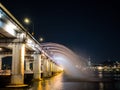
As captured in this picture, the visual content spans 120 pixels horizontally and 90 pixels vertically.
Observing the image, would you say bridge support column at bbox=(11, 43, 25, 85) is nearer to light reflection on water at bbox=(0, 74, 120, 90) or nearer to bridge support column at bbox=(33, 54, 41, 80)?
light reflection on water at bbox=(0, 74, 120, 90)

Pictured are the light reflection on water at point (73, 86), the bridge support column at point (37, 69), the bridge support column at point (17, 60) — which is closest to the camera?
the light reflection on water at point (73, 86)

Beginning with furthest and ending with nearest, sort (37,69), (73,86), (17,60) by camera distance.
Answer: (37,69), (17,60), (73,86)

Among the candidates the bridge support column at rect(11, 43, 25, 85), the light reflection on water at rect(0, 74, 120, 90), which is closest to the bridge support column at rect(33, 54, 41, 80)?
the light reflection on water at rect(0, 74, 120, 90)

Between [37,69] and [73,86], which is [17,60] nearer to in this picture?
[73,86]

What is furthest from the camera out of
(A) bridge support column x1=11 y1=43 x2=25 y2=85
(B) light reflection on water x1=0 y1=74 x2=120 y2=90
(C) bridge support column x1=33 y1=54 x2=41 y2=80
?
(C) bridge support column x1=33 y1=54 x2=41 y2=80

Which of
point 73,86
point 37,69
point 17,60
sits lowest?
point 73,86

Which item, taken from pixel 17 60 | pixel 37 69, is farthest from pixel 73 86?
pixel 37 69

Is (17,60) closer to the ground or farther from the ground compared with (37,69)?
farther from the ground

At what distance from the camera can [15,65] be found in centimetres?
4047

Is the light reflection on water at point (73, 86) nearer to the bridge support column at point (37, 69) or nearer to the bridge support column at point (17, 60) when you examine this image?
the bridge support column at point (17, 60)

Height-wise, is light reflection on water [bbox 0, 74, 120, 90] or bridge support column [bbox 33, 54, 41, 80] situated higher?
bridge support column [bbox 33, 54, 41, 80]

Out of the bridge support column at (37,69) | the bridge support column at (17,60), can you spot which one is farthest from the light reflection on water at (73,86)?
the bridge support column at (37,69)

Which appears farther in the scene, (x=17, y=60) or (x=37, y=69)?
(x=37, y=69)

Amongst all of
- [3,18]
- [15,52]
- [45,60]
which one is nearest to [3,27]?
[3,18]
